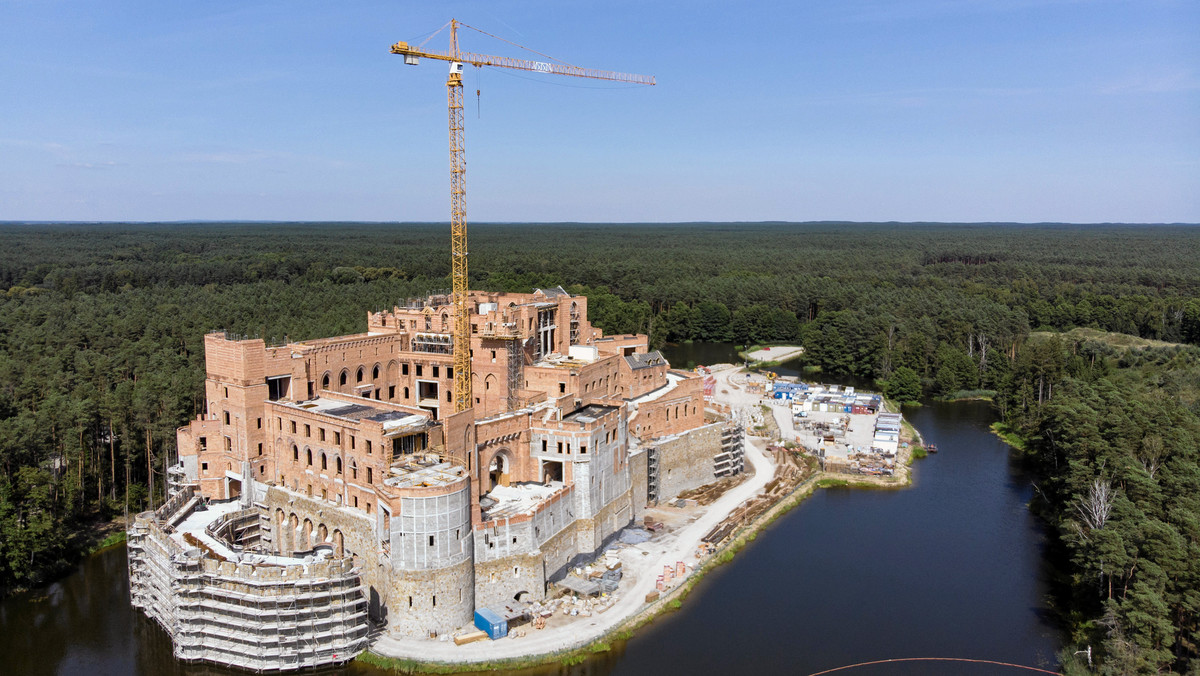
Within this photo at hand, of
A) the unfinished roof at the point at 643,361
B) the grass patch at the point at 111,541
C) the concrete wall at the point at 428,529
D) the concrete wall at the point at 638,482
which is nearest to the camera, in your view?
the concrete wall at the point at 428,529

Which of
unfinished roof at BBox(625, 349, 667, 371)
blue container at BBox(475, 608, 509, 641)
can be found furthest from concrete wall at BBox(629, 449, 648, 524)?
blue container at BBox(475, 608, 509, 641)

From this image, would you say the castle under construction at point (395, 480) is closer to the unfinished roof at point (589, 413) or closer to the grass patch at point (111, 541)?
the unfinished roof at point (589, 413)

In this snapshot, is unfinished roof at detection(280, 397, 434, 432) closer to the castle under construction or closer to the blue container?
the castle under construction

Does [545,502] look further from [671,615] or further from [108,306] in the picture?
[108,306]

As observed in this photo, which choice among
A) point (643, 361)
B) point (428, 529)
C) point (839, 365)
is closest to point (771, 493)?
point (643, 361)

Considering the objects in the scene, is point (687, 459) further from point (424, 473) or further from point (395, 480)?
point (395, 480)

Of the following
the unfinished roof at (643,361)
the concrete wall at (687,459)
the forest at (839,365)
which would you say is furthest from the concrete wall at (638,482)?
the forest at (839,365)
